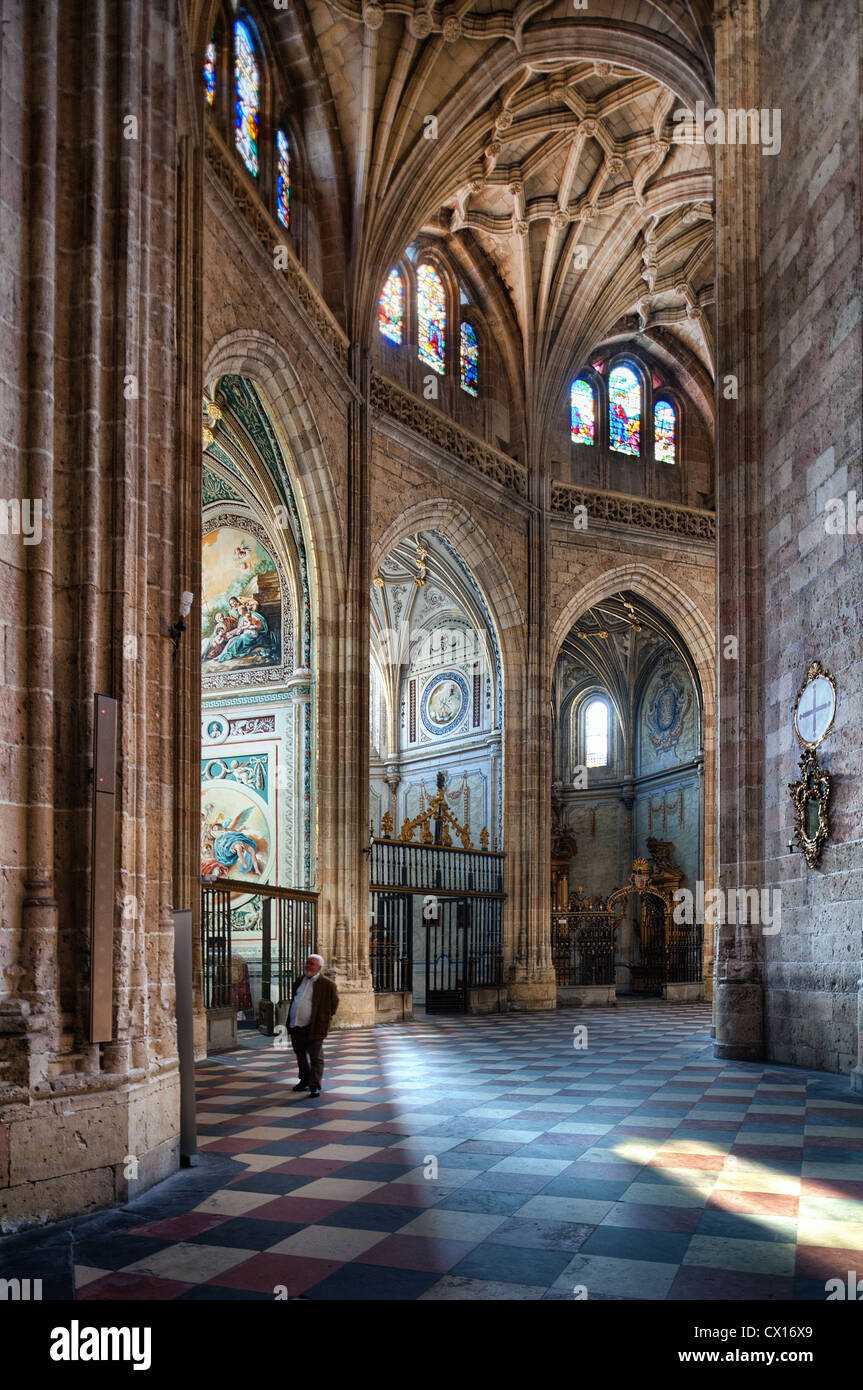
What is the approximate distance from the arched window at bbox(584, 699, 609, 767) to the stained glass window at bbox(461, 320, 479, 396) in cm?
1472

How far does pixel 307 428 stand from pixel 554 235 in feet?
33.6

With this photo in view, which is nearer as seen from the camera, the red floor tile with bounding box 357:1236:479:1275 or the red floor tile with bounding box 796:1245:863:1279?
the red floor tile with bounding box 796:1245:863:1279

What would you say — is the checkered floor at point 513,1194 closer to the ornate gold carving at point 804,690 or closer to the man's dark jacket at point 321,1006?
the man's dark jacket at point 321,1006

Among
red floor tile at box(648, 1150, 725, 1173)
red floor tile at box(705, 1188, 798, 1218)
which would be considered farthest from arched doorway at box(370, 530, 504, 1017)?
red floor tile at box(705, 1188, 798, 1218)

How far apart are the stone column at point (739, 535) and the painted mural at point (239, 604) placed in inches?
428

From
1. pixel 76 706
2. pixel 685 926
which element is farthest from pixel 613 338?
pixel 76 706

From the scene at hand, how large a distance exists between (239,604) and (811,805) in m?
14.3

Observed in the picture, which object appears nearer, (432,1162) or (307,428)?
(432,1162)

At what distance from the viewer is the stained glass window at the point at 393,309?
22797 millimetres

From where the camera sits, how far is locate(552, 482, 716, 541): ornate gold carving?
89.7 ft

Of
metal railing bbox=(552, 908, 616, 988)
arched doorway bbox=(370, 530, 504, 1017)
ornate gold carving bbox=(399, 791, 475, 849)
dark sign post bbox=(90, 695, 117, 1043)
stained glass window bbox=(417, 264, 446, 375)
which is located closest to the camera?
dark sign post bbox=(90, 695, 117, 1043)

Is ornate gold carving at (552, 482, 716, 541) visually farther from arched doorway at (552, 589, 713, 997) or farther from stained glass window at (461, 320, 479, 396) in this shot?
stained glass window at (461, 320, 479, 396)

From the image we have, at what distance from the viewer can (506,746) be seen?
25.2 metres
